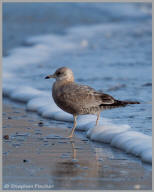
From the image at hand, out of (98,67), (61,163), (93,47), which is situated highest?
(61,163)

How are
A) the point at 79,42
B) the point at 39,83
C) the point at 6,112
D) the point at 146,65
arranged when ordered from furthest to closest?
the point at 79,42, the point at 146,65, the point at 39,83, the point at 6,112

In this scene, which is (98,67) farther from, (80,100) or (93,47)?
(80,100)

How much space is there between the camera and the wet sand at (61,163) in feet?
17.3

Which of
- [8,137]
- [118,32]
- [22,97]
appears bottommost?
[118,32]

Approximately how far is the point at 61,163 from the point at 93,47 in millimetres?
10584

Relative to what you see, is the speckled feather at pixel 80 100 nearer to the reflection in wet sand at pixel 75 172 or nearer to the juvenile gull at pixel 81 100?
the juvenile gull at pixel 81 100

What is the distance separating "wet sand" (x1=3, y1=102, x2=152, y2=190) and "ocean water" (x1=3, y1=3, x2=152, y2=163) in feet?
1.04

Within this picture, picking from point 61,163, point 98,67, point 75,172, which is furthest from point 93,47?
point 75,172

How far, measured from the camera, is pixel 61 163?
600 cm

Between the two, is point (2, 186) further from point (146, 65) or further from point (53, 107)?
point (146, 65)

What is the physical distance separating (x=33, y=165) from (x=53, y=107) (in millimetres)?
3276

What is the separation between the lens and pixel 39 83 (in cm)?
1142

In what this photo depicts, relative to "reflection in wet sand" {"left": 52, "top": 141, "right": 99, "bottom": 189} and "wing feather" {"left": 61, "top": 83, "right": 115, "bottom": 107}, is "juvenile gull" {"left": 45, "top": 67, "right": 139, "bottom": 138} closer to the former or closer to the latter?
"wing feather" {"left": 61, "top": 83, "right": 115, "bottom": 107}

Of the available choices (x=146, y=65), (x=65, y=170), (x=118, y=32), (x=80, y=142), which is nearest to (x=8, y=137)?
(x=80, y=142)
